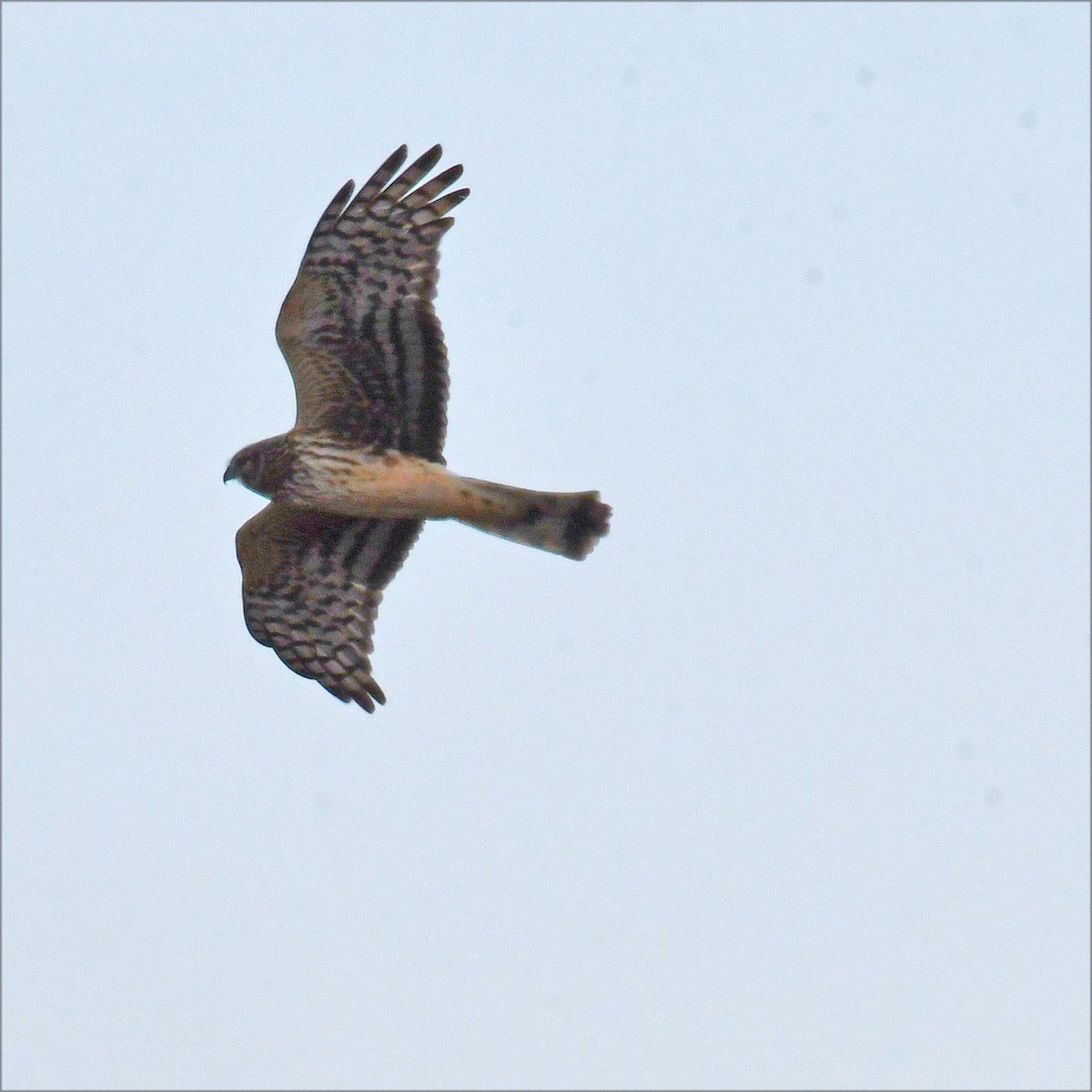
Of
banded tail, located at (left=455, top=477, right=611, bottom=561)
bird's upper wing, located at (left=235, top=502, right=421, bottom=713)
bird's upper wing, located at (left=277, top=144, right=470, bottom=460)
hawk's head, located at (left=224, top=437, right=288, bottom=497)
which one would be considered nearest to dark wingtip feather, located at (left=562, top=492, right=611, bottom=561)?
banded tail, located at (left=455, top=477, right=611, bottom=561)

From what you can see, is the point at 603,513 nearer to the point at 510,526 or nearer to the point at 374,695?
the point at 510,526

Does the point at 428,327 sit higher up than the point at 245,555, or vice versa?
the point at 428,327

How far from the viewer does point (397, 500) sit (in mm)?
12602

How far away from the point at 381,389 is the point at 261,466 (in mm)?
805

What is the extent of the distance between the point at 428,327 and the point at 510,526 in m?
1.22

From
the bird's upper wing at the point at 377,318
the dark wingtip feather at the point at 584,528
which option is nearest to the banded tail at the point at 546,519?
the dark wingtip feather at the point at 584,528

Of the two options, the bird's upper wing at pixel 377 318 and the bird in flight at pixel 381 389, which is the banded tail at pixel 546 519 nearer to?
the bird in flight at pixel 381 389

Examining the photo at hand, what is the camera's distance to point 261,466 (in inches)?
500

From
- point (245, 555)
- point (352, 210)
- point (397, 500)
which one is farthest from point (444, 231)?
point (245, 555)

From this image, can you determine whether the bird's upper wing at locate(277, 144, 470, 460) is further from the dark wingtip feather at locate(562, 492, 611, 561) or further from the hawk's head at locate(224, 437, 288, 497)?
the dark wingtip feather at locate(562, 492, 611, 561)

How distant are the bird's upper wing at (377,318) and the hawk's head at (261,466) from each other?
0.74ft

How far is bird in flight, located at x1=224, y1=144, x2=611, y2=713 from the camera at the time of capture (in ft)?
41.3

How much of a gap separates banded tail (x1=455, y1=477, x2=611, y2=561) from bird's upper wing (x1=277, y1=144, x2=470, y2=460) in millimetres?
462

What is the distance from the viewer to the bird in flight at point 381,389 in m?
12.6
